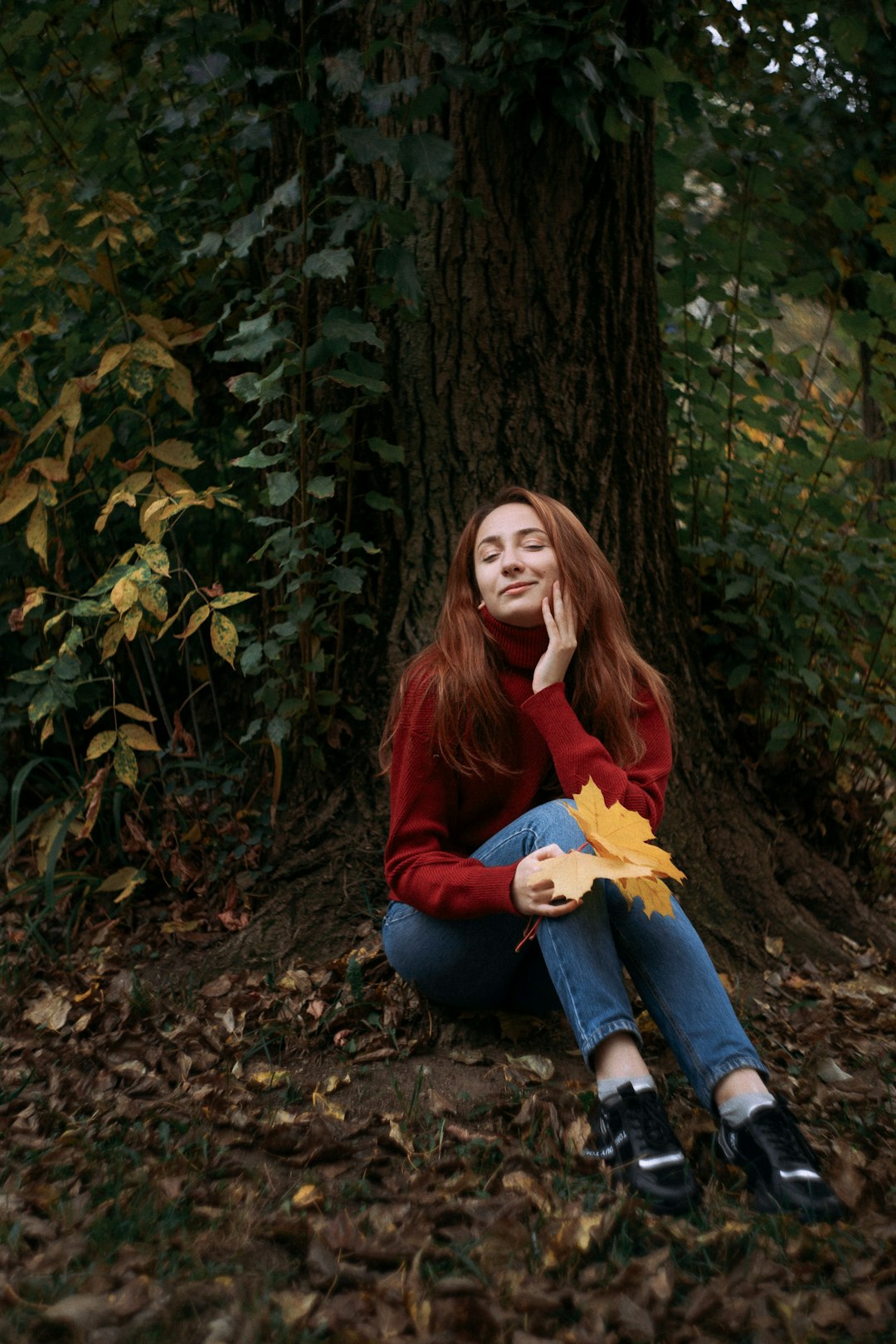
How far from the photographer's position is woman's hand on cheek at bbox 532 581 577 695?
99.0 inches

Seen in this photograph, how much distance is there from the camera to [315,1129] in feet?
7.59

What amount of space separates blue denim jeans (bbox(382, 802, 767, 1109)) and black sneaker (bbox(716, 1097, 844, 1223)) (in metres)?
0.10

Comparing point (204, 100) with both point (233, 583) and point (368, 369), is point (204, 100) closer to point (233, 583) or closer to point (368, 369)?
point (368, 369)

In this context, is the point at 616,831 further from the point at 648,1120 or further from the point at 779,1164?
the point at 779,1164

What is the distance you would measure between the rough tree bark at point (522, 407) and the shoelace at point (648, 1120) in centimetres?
103

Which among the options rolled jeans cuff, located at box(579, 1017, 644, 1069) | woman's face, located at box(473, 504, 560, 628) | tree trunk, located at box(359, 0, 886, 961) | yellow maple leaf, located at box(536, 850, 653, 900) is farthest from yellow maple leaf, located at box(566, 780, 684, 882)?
tree trunk, located at box(359, 0, 886, 961)

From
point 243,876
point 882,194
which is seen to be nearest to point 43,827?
point 243,876

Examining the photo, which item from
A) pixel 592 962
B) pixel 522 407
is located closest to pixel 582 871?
pixel 592 962

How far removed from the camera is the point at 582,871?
83.5 inches

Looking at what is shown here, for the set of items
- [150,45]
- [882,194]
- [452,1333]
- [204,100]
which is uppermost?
[150,45]

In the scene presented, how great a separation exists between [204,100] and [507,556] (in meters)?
1.43

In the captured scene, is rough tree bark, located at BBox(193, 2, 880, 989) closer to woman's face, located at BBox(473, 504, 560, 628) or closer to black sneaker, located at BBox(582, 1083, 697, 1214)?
woman's face, located at BBox(473, 504, 560, 628)

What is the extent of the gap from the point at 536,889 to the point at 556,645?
0.60 m

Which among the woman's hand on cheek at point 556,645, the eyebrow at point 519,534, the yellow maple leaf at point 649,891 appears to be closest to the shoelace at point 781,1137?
the yellow maple leaf at point 649,891
